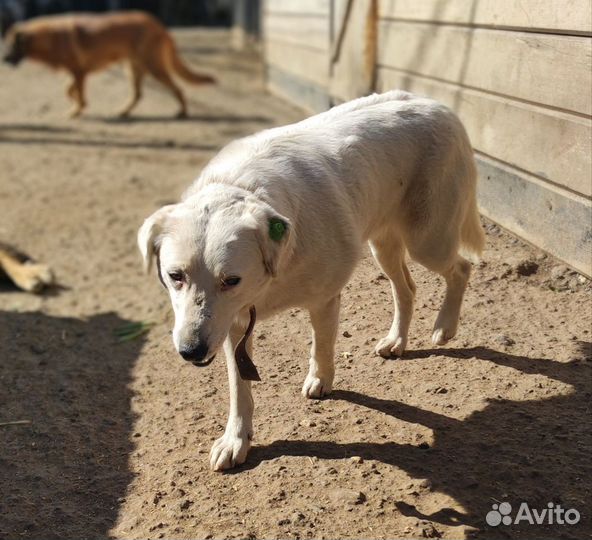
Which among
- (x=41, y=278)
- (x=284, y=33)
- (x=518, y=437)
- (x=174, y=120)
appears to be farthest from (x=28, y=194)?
(x=518, y=437)

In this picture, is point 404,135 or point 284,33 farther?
point 284,33

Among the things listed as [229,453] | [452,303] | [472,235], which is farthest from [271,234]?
[472,235]

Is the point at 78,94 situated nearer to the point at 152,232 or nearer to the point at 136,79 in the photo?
the point at 136,79

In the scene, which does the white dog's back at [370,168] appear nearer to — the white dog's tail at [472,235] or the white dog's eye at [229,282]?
the white dog's tail at [472,235]

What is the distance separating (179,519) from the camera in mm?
2826

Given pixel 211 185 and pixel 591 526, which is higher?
pixel 211 185

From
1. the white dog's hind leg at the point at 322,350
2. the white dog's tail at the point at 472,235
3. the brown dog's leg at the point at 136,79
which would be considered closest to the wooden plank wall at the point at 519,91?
the white dog's tail at the point at 472,235

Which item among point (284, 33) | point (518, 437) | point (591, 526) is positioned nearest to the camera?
point (591, 526)

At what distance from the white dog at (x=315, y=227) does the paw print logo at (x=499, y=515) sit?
971 millimetres

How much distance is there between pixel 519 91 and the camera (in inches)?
172

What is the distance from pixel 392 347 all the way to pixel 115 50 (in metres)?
9.76

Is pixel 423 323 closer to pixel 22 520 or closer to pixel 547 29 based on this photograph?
pixel 547 29

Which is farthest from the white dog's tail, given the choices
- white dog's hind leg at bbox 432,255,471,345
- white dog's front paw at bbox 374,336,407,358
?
white dog's front paw at bbox 374,336,407,358

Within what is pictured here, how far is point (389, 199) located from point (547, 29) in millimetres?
1405
